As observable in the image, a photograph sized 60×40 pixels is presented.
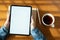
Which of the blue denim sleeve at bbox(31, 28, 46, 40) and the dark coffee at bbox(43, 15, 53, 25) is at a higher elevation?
the dark coffee at bbox(43, 15, 53, 25)

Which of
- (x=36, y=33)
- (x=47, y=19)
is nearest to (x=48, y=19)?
(x=47, y=19)

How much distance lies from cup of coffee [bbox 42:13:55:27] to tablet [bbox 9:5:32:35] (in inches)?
3.8

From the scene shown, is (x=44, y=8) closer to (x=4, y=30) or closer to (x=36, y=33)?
(x=36, y=33)

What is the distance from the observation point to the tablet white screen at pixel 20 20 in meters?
1.18

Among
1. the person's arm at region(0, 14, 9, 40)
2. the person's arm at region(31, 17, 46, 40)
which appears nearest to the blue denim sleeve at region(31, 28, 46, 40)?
the person's arm at region(31, 17, 46, 40)

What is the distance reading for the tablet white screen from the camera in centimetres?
118

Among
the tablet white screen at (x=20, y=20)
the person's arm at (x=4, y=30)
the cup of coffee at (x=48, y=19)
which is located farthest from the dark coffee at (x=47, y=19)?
the person's arm at (x=4, y=30)

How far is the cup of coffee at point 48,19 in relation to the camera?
3.89 feet

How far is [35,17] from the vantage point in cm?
120

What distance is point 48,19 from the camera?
119 centimetres

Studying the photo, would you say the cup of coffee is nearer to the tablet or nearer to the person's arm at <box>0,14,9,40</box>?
the tablet

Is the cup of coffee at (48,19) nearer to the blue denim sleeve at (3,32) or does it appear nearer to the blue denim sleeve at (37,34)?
the blue denim sleeve at (37,34)

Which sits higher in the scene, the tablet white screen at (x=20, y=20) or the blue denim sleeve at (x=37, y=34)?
the tablet white screen at (x=20, y=20)

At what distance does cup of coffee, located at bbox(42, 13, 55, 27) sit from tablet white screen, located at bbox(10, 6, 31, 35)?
0.10m
